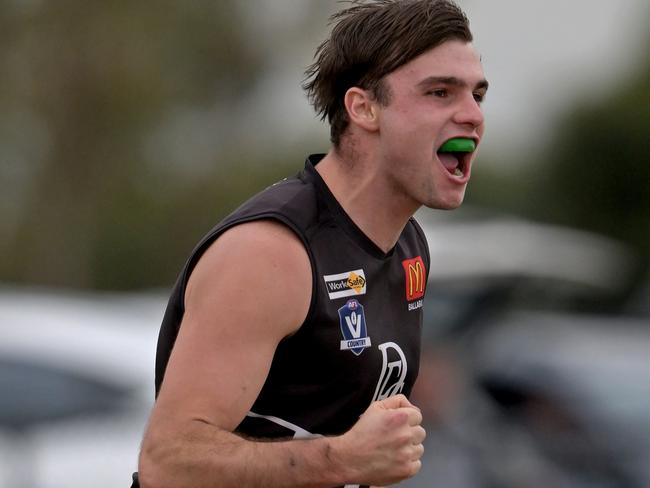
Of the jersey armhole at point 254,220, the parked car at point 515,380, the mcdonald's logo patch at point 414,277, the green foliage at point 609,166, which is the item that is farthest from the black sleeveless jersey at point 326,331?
the green foliage at point 609,166

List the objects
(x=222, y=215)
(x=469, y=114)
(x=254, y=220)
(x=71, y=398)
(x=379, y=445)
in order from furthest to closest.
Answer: (x=222, y=215)
(x=71, y=398)
(x=469, y=114)
(x=254, y=220)
(x=379, y=445)

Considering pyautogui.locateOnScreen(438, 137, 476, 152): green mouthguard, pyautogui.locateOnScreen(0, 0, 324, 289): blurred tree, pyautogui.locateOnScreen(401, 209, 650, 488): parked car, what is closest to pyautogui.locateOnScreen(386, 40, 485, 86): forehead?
pyautogui.locateOnScreen(438, 137, 476, 152): green mouthguard

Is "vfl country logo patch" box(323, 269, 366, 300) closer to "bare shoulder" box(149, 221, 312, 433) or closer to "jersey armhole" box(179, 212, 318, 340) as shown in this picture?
"jersey armhole" box(179, 212, 318, 340)

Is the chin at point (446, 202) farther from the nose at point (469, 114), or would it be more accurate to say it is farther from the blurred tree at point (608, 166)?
the blurred tree at point (608, 166)

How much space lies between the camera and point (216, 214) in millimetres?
25656

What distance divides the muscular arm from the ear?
0.67 metres

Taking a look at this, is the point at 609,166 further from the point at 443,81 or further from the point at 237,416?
the point at 237,416

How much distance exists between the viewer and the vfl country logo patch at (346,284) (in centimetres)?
373

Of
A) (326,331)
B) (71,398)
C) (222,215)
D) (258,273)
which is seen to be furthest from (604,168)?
(258,273)

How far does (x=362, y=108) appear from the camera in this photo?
4.02 m

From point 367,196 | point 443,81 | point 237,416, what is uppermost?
point 443,81

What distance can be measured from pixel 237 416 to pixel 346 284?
0.53 m

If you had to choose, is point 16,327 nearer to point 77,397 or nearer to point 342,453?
point 77,397

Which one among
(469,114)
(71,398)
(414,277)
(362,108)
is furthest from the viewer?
(71,398)
